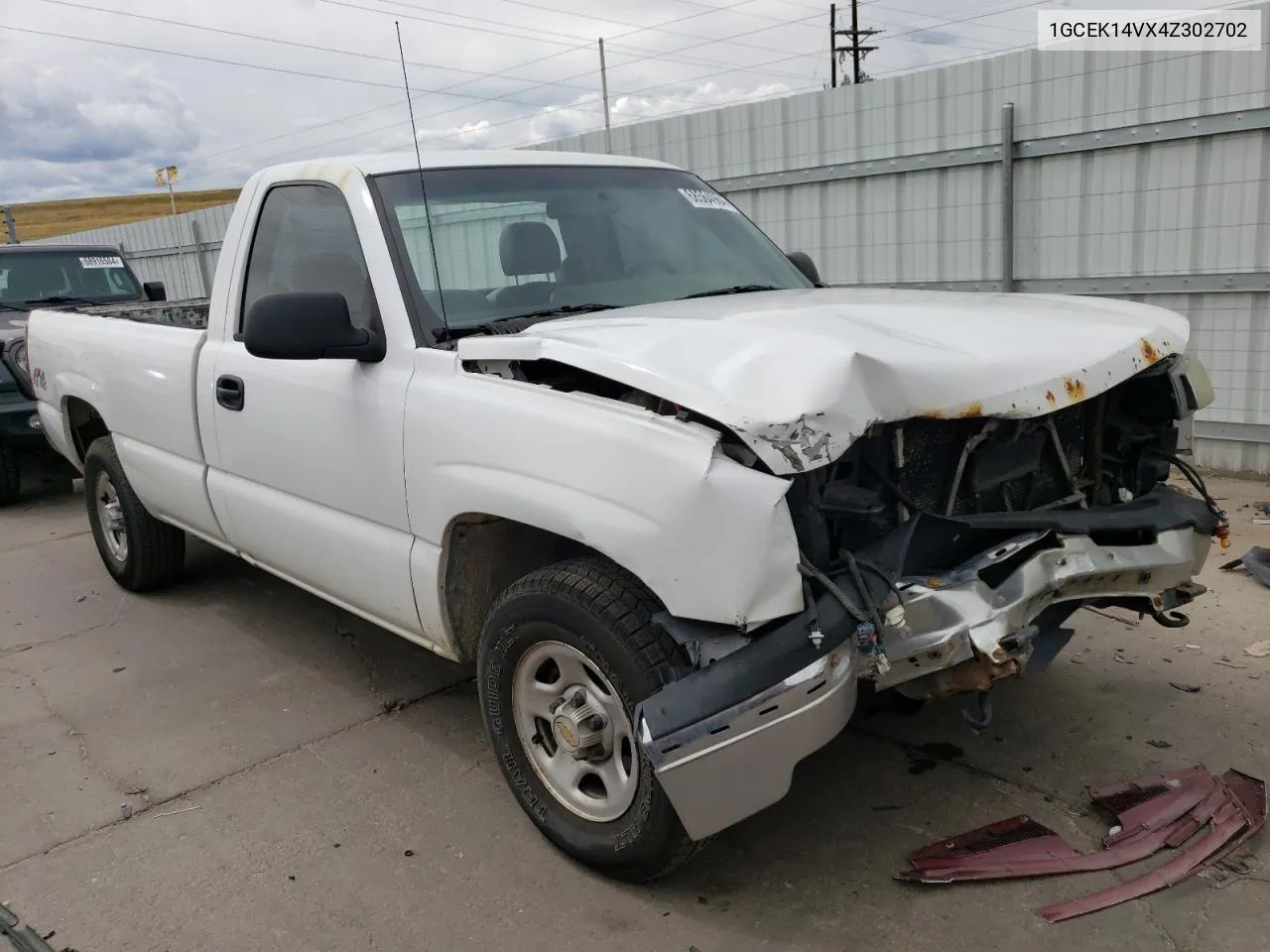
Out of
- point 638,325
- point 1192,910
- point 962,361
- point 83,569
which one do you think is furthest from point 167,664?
point 1192,910

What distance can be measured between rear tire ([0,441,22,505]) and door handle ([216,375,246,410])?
5.26 meters

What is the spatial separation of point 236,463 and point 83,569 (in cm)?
288

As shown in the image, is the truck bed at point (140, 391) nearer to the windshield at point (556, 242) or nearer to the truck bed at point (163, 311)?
the truck bed at point (163, 311)

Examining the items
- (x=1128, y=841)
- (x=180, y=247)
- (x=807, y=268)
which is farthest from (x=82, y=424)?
(x=180, y=247)

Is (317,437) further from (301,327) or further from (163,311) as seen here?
(163,311)

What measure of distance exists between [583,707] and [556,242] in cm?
166

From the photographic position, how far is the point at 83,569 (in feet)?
20.6

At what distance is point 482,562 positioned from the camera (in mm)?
3217

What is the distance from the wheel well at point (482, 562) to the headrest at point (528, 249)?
90 cm

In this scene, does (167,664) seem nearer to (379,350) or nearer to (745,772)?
(379,350)

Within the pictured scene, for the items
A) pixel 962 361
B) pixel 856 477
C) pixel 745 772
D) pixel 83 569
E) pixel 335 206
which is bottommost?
pixel 83 569

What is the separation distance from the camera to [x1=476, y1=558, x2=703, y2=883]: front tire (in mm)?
2525

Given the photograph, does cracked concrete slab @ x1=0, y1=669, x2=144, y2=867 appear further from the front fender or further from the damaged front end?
the damaged front end

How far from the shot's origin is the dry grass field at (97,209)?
46.5 m
